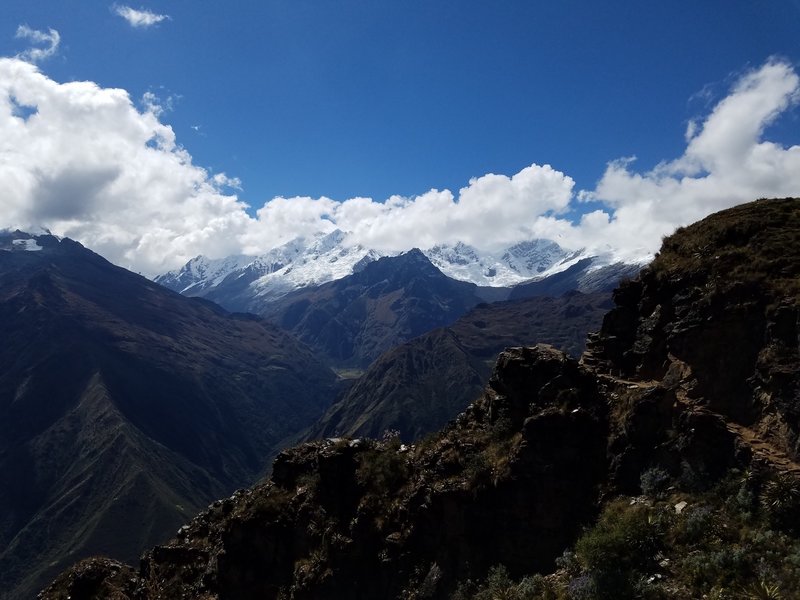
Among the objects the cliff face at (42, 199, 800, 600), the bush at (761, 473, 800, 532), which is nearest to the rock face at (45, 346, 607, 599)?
the cliff face at (42, 199, 800, 600)

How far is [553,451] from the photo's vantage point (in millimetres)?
21359

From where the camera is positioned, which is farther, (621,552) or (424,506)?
(424,506)

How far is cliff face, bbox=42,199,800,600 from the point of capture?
1848 cm

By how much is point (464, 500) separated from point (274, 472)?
432 inches

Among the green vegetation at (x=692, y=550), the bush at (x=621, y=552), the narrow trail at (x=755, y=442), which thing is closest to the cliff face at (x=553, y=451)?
the narrow trail at (x=755, y=442)

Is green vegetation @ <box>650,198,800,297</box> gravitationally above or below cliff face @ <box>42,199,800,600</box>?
above

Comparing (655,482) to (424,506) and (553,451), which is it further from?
(424,506)

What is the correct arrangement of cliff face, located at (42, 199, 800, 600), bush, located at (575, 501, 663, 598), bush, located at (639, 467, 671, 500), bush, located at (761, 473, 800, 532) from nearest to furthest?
bush, located at (761, 473, 800, 532) → bush, located at (575, 501, 663, 598) → bush, located at (639, 467, 671, 500) → cliff face, located at (42, 199, 800, 600)

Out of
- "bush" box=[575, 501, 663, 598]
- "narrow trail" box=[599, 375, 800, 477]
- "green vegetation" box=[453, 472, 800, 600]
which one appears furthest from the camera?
"narrow trail" box=[599, 375, 800, 477]

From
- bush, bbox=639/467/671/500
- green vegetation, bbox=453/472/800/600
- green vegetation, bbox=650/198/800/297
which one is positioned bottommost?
green vegetation, bbox=453/472/800/600

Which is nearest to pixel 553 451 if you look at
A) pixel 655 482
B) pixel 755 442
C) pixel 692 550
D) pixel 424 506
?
pixel 655 482

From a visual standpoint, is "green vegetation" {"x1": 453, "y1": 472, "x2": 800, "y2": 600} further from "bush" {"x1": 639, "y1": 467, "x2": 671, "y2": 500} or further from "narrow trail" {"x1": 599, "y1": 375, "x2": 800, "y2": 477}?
"narrow trail" {"x1": 599, "y1": 375, "x2": 800, "y2": 477}

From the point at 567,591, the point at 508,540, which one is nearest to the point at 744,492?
the point at 567,591

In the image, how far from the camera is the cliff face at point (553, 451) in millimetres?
18484
